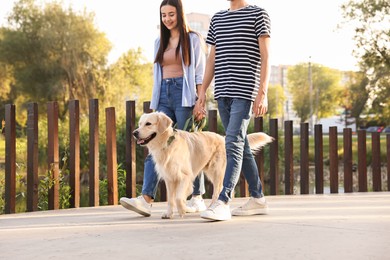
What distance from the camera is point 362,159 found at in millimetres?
9672

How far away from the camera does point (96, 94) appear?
3105 cm

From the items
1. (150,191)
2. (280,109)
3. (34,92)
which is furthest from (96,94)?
(280,109)

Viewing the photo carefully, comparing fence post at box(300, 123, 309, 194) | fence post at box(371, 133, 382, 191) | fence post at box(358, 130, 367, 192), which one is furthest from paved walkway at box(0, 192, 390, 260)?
fence post at box(371, 133, 382, 191)

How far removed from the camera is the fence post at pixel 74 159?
21.6ft

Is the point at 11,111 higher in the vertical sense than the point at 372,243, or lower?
higher

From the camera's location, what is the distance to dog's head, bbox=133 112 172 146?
16.8 ft

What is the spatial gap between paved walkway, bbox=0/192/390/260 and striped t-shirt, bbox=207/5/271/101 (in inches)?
44.8

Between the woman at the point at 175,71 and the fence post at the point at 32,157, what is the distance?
4.91 feet

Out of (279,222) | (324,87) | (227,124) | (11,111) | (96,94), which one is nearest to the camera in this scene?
(279,222)

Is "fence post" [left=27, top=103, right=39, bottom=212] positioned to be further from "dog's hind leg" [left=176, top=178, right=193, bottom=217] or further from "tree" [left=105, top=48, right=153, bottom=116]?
"tree" [left=105, top=48, right=153, bottom=116]

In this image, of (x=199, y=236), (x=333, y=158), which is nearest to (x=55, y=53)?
(x=333, y=158)

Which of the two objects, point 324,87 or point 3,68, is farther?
point 324,87

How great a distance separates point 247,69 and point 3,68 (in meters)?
32.3

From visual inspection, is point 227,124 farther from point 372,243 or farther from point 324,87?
point 324,87
